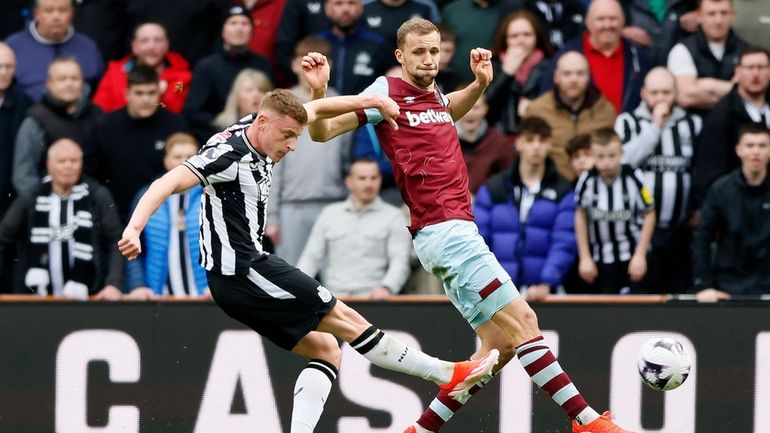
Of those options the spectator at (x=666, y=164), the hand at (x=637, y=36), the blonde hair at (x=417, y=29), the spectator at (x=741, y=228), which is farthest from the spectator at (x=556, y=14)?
the blonde hair at (x=417, y=29)

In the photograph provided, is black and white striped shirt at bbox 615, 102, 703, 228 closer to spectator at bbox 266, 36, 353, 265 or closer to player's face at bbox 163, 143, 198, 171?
spectator at bbox 266, 36, 353, 265

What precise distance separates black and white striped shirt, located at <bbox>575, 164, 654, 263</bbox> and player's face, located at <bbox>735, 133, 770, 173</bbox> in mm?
A: 800

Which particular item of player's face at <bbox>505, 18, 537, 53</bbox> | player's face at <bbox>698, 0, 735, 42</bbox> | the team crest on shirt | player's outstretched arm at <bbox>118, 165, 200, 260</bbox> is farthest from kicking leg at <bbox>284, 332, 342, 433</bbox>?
player's face at <bbox>698, 0, 735, 42</bbox>

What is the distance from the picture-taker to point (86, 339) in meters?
11.8

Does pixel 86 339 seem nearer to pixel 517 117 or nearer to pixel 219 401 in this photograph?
pixel 219 401

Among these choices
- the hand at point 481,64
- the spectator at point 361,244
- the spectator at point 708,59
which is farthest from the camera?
the spectator at point 708,59

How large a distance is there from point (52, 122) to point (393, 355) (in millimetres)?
4383

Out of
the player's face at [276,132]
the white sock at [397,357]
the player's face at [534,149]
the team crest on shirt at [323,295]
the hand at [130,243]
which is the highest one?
the player's face at [276,132]

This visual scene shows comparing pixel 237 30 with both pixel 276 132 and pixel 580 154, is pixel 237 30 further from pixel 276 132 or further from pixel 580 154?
pixel 276 132

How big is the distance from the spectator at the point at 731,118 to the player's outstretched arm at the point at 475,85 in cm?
295

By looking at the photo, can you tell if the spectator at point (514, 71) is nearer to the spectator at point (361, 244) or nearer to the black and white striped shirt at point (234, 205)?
the spectator at point (361, 244)

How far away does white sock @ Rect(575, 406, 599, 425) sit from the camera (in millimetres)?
9805

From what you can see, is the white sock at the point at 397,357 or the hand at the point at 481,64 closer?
the white sock at the point at 397,357

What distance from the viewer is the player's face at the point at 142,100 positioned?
41.8ft
